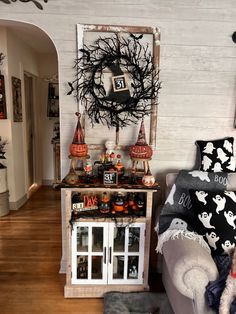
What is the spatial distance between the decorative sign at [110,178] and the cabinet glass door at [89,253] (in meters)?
0.31

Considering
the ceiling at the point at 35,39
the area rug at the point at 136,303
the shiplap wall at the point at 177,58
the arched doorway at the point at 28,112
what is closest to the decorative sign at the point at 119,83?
A: the shiplap wall at the point at 177,58

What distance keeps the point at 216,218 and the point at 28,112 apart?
3425 millimetres

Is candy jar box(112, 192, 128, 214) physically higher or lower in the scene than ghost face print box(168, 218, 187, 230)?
higher

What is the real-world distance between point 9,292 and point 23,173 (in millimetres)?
1984

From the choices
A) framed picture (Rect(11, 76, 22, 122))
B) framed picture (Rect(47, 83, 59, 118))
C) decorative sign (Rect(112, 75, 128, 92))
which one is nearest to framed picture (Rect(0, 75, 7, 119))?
framed picture (Rect(11, 76, 22, 122))

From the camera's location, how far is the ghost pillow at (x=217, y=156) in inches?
76.4

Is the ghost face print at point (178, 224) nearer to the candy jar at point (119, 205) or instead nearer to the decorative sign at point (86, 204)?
the candy jar at point (119, 205)

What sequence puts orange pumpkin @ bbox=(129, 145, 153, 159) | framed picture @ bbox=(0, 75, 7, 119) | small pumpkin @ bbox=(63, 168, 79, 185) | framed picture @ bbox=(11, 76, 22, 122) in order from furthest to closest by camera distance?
framed picture @ bbox=(11, 76, 22, 122), framed picture @ bbox=(0, 75, 7, 119), orange pumpkin @ bbox=(129, 145, 153, 159), small pumpkin @ bbox=(63, 168, 79, 185)

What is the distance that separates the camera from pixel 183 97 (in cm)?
202

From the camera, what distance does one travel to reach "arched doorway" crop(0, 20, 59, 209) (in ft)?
10.00

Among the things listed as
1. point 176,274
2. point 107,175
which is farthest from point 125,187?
point 176,274

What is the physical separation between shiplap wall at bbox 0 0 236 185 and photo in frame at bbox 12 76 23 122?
1.46 meters

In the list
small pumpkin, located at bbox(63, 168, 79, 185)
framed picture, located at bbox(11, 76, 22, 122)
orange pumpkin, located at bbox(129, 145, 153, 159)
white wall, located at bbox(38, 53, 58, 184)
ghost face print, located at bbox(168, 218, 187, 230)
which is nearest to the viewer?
ghost face print, located at bbox(168, 218, 187, 230)

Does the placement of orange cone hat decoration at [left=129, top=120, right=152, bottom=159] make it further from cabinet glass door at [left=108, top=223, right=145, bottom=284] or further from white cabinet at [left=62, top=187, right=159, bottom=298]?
cabinet glass door at [left=108, top=223, right=145, bottom=284]
